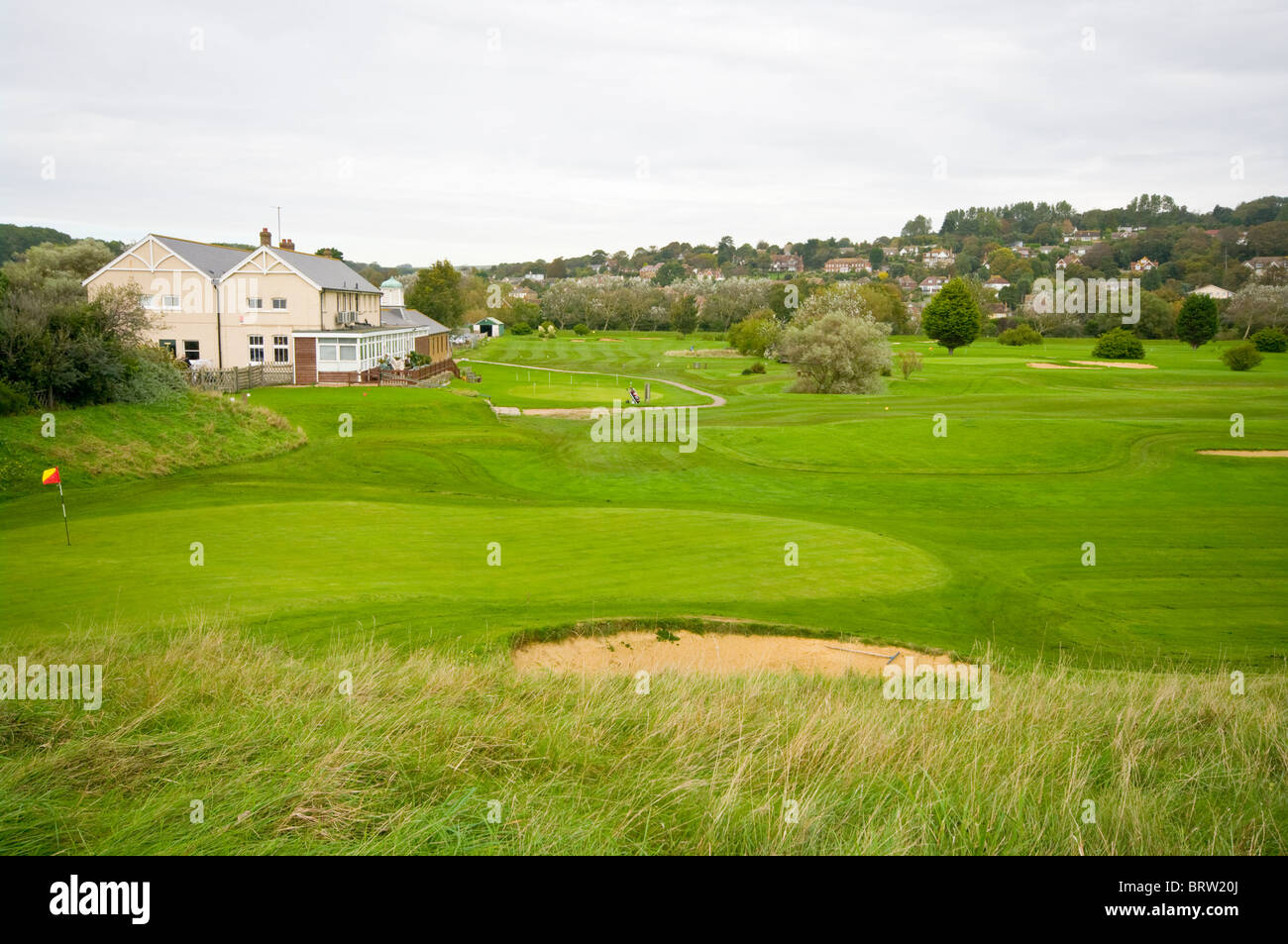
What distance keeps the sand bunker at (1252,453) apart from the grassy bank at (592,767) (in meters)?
29.2

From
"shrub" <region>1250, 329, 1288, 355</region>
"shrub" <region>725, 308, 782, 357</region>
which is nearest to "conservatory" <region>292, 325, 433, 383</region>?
"shrub" <region>725, 308, 782, 357</region>

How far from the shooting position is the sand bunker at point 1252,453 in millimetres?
33469

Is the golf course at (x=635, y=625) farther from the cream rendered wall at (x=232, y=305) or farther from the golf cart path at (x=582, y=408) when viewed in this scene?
the cream rendered wall at (x=232, y=305)

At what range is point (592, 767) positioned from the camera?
6457 mm

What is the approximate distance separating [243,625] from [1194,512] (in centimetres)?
2456

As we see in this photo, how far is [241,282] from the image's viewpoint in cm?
5428

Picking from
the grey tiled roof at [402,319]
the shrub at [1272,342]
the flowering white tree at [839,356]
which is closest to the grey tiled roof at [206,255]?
the grey tiled roof at [402,319]

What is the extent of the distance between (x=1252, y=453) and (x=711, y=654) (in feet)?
97.4

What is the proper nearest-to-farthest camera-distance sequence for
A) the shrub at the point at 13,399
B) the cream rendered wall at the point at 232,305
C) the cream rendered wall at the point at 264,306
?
the shrub at the point at 13,399, the cream rendered wall at the point at 232,305, the cream rendered wall at the point at 264,306

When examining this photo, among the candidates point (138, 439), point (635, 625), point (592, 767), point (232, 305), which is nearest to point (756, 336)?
point (232, 305)

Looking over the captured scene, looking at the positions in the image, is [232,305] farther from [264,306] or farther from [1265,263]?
[1265,263]

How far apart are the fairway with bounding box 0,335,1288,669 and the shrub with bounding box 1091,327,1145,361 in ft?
122

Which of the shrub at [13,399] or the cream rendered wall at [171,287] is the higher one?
the cream rendered wall at [171,287]

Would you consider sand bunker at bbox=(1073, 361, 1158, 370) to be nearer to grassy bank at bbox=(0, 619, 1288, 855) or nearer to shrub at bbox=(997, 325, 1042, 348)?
shrub at bbox=(997, 325, 1042, 348)
